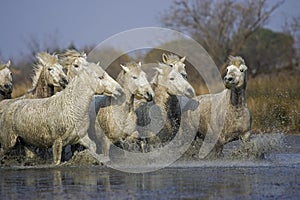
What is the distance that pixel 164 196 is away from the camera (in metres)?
8.92

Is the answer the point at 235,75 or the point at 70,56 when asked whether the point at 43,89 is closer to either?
the point at 70,56

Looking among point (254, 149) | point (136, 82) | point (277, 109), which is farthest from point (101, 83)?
point (277, 109)

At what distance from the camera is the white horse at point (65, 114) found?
42.4 feet

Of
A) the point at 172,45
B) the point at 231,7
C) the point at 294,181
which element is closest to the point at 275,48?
the point at 231,7

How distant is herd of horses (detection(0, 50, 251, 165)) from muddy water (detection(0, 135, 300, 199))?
0.73 metres

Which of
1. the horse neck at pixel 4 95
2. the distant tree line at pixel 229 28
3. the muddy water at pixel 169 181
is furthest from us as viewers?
the distant tree line at pixel 229 28

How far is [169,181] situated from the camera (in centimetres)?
1044

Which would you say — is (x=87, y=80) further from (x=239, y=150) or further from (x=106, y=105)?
(x=239, y=150)

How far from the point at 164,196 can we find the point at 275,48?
170ft

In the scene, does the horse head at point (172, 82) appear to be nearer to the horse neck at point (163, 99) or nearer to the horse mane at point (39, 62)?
the horse neck at point (163, 99)

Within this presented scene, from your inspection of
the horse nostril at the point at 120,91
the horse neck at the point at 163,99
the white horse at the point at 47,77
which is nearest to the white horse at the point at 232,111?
the horse neck at the point at 163,99

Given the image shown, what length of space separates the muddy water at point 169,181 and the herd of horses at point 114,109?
0.73 meters

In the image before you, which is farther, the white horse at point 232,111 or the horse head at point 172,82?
the horse head at point 172,82

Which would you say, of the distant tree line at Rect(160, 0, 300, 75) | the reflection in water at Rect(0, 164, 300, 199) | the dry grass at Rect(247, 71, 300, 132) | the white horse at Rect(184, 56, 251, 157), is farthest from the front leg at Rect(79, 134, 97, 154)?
the distant tree line at Rect(160, 0, 300, 75)
